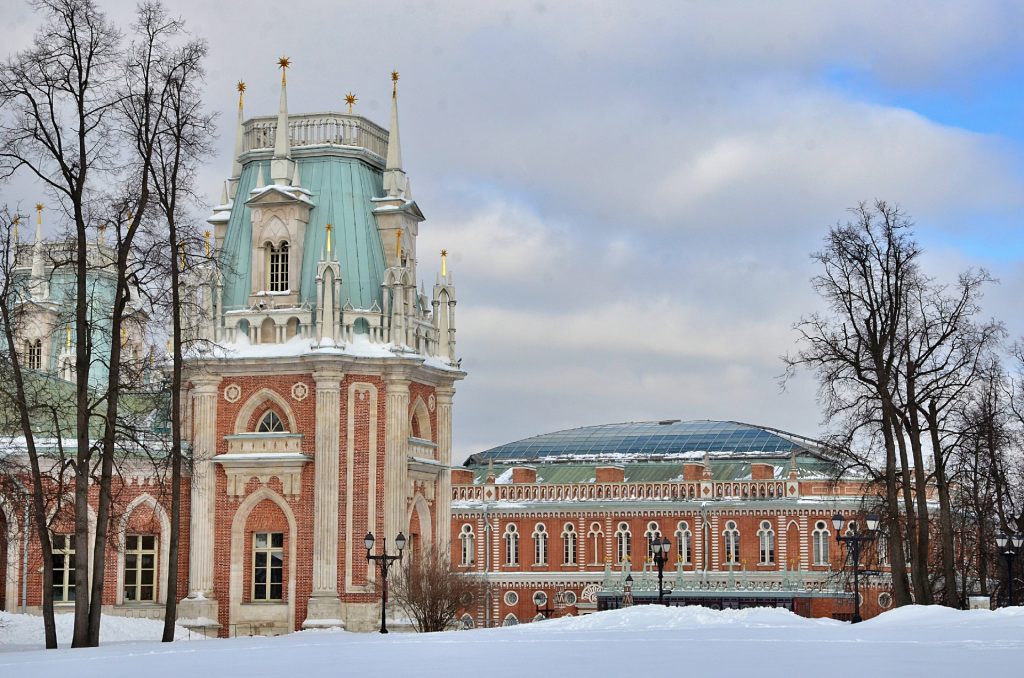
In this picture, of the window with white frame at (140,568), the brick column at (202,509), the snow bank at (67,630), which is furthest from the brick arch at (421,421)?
the snow bank at (67,630)

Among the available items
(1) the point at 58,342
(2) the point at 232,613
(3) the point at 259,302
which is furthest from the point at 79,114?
(1) the point at 58,342

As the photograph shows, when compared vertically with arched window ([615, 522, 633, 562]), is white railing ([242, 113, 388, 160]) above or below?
above

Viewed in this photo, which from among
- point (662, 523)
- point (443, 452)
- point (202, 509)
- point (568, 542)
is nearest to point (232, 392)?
point (202, 509)

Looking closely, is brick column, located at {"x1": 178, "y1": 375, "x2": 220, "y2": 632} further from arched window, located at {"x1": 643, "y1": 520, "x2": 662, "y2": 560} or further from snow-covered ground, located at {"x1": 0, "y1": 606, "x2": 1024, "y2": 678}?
arched window, located at {"x1": 643, "y1": 520, "x2": 662, "y2": 560}

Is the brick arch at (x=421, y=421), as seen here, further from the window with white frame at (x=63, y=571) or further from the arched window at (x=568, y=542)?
the arched window at (x=568, y=542)

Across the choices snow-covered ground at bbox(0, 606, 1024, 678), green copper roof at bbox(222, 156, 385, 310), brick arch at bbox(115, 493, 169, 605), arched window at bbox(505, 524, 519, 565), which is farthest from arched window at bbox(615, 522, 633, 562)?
snow-covered ground at bbox(0, 606, 1024, 678)

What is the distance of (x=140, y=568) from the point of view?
50719 millimetres

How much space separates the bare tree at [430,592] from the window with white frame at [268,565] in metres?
3.62

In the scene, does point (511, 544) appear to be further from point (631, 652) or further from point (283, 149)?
point (631, 652)

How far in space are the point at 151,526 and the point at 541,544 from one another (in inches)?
1940

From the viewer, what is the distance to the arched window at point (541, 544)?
320 feet

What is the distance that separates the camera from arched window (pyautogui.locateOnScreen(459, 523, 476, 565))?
3895 inches

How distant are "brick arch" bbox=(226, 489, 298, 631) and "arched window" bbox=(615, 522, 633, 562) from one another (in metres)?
47.9

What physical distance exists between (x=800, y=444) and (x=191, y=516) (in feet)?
187
